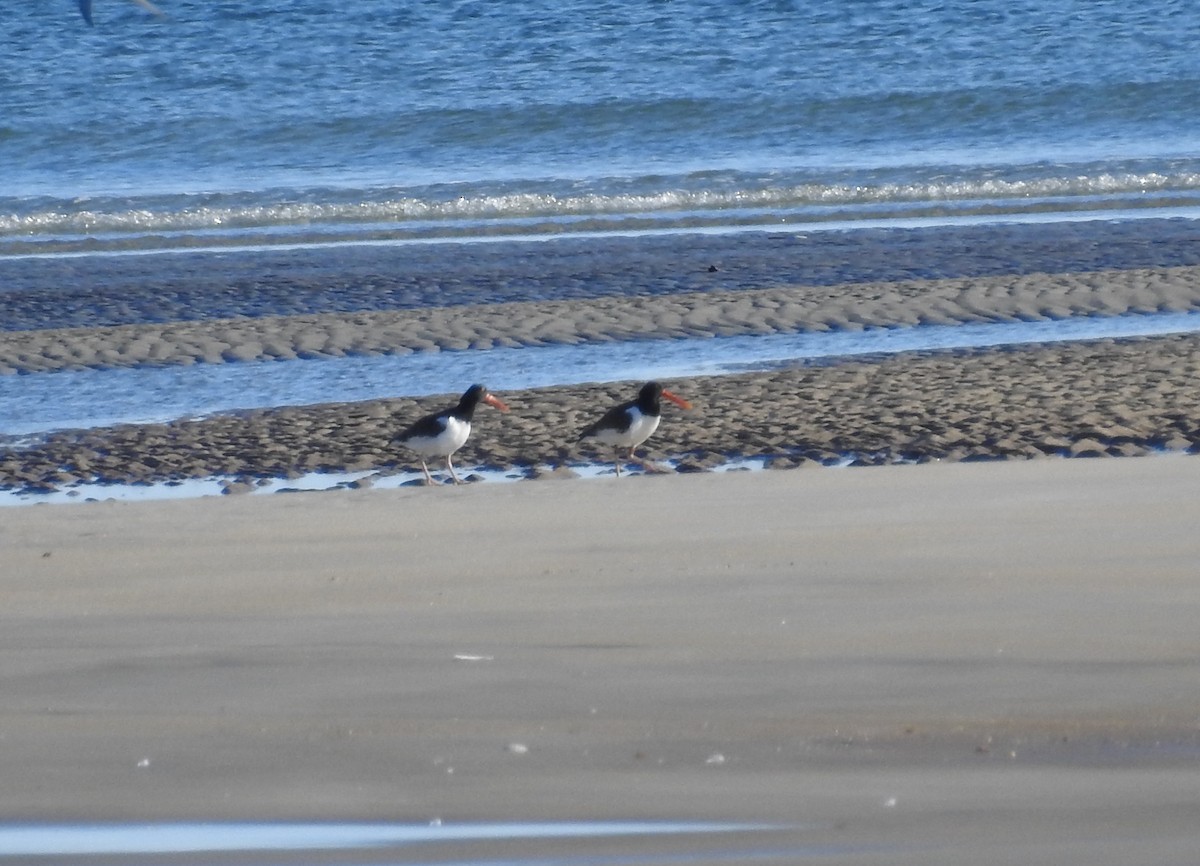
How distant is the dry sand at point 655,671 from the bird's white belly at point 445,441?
120 centimetres

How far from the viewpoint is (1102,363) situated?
31.5 feet

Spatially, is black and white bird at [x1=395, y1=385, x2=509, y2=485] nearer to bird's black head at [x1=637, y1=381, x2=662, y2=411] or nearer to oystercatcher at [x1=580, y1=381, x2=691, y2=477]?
oystercatcher at [x1=580, y1=381, x2=691, y2=477]

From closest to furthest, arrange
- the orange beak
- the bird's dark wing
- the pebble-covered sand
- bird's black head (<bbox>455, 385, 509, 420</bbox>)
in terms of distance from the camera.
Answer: the bird's dark wing → the pebble-covered sand → bird's black head (<bbox>455, 385, 509, 420</bbox>) → the orange beak

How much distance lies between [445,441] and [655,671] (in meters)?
3.41

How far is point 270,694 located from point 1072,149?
2081 cm

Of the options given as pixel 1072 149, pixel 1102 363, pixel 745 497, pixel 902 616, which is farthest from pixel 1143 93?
pixel 902 616

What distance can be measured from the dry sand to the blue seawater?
9287 mm

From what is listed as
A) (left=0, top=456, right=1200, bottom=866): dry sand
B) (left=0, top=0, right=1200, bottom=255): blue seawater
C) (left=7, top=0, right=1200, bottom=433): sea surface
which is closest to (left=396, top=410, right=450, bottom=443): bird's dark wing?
(left=0, top=456, right=1200, bottom=866): dry sand

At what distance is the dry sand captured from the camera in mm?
A: 3664

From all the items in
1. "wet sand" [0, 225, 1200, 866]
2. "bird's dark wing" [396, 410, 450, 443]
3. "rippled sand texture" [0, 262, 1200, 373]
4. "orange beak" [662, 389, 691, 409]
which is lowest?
"rippled sand texture" [0, 262, 1200, 373]

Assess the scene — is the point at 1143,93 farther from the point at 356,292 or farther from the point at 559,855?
the point at 559,855

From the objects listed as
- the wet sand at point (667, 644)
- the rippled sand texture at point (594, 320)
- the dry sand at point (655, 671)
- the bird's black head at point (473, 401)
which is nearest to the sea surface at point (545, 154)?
the rippled sand texture at point (594, 320)

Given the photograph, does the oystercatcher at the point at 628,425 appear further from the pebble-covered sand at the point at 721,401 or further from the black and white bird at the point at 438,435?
the black and white bird at the point at 438,435

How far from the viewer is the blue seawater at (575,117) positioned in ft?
63.1
